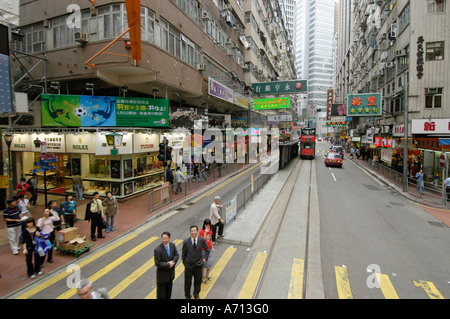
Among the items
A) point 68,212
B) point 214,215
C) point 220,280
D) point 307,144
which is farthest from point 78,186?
point 307,144

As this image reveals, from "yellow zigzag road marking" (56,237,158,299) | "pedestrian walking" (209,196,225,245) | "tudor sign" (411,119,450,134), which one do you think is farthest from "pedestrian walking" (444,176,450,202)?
"yellow zigzag road marking" (56,237,158,299)

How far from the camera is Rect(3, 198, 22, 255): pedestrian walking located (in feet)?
25.4

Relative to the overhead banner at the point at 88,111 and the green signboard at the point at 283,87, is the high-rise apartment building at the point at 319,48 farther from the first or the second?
the overhead banner at the point at 88,111

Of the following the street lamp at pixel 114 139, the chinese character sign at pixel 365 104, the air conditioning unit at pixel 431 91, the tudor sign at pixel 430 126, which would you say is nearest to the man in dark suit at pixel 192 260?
the street lamp at pixel 114 139

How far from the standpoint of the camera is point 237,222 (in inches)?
416

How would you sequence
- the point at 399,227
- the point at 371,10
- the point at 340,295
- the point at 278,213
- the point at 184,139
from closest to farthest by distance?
the point at 340,295
the point at 399,227
the point at 278,213
the point at 184,139
the point at 371,10

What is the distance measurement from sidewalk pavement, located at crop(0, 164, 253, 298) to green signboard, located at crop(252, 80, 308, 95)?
995cm

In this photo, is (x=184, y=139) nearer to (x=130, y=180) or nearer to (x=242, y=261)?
(x=130, y=180)

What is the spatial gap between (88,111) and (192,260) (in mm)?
12849

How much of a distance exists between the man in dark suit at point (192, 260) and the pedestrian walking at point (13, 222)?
629 cm

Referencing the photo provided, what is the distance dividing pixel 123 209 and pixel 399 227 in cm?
1291

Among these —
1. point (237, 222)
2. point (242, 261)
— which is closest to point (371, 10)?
point (237, 222)

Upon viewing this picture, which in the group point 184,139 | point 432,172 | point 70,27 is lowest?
point 432,172

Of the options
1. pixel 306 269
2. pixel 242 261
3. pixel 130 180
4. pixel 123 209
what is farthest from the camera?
pixel 130 180
